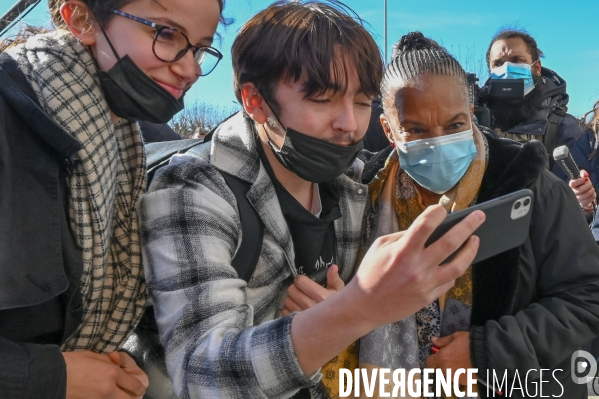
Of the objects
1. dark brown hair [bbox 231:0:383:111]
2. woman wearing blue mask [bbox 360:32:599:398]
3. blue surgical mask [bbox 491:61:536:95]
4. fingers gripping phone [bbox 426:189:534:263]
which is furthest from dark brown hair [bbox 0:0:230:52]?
blue surgical mask [bbox 491:61:536:95]

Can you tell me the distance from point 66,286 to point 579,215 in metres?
1.62

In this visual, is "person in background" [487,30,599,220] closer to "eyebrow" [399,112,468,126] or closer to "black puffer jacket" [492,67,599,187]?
"black puffer jacket" [492,67,599,187]

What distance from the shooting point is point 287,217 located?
171 cm

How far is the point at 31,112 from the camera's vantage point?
1326 millimetres

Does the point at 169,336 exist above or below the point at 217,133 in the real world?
below

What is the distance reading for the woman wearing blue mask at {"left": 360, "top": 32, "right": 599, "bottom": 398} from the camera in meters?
1.78

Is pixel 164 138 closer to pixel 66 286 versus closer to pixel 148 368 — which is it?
pixel 148 368

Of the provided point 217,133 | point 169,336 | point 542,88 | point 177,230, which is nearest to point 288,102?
point 217,133

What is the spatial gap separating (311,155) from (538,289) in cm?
94

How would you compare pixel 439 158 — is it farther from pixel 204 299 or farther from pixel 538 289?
pixel 204 299

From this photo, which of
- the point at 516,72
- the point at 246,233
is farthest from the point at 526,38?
the point at 246,233

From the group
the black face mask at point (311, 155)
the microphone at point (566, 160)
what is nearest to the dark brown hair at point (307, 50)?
the black face mask at point (311, 155)

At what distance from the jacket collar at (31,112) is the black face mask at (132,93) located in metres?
0.23

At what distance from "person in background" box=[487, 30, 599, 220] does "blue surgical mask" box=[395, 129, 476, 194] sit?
191cm
